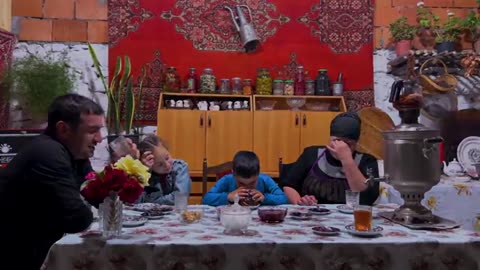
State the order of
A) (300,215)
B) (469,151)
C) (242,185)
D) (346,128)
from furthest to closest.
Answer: (469,151), (242,185), (346,128), (300,215)

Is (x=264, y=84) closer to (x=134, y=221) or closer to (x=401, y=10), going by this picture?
(x=401, y=10)

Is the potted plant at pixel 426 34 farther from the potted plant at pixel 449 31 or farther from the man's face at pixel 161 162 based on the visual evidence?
the man's face at pixel 161 162

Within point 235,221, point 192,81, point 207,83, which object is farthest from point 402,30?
point 235,221

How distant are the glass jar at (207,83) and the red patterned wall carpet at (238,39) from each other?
0.14 m

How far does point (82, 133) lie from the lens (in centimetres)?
209

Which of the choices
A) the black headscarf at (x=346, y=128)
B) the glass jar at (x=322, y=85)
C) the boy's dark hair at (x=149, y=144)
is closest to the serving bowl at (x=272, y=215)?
the black headscarf at (x=346, y=128)

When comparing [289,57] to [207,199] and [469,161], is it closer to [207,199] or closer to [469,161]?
[469,161]

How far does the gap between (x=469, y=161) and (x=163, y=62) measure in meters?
2.80

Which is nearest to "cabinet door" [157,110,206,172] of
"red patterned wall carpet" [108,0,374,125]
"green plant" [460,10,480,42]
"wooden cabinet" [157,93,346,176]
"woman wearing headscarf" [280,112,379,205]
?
"wooden cabinet" [157,93,346,176]

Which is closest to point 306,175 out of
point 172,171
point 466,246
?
point 172,171

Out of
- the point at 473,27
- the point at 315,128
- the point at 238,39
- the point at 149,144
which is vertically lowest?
the point at 149,144

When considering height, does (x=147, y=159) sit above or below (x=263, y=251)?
above

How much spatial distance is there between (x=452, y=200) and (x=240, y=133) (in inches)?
70.7

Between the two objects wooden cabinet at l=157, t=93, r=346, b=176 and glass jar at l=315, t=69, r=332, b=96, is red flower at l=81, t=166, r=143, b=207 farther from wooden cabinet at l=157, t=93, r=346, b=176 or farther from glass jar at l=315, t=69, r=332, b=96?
glass jar at l=315, t=69, r=332, b=96
